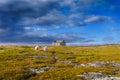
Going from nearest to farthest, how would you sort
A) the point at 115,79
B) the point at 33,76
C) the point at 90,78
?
the point at 115,79 → the point at 90,78 → the point at 33,76

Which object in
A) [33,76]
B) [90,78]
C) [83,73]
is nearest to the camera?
[90,78]

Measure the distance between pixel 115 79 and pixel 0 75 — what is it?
61.3ft

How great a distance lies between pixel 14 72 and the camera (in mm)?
47781

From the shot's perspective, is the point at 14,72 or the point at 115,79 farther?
the point at 14,72

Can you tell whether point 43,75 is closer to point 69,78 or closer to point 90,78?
point 69,78

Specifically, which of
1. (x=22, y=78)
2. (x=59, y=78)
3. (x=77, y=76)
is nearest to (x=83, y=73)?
(x=77, y=76)

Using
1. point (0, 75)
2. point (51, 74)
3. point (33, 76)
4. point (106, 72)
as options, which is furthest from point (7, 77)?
point (106, 72)

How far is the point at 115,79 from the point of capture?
41.0m

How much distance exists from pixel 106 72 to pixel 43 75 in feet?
43.6

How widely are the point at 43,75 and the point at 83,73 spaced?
8.15 m

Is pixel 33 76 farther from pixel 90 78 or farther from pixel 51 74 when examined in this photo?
pixel 90 78

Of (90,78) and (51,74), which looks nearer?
(90,78)

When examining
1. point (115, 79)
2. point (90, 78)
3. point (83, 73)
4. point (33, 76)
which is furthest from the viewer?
point (83, 73)

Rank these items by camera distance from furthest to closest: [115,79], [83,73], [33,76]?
[83,73]
[33,76]
[115,79]
